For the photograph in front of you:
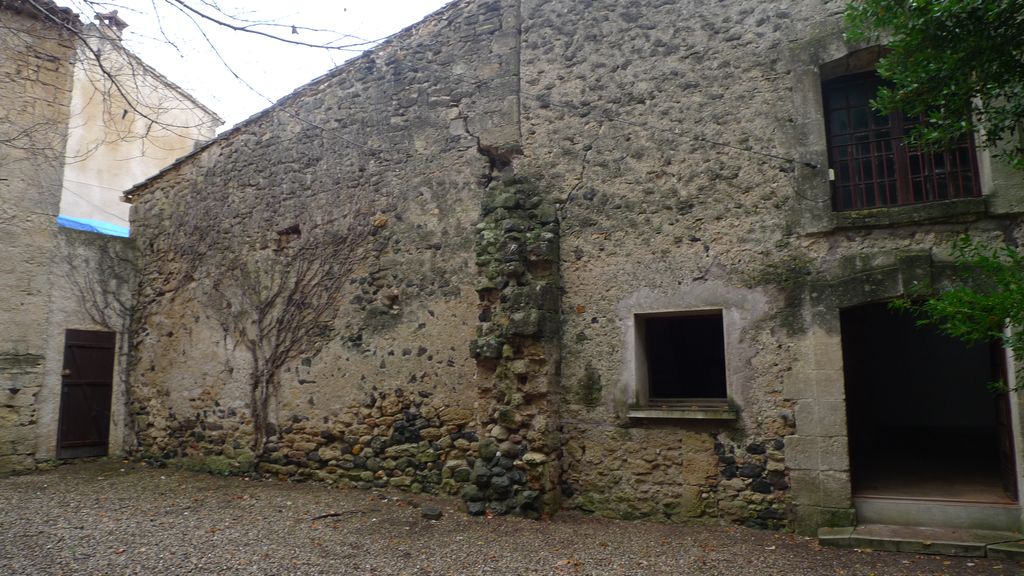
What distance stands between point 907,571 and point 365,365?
5.13m

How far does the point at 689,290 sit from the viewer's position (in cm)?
561

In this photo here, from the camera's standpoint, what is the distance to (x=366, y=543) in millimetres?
5098

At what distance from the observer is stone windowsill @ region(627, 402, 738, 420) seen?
5301 millimetres

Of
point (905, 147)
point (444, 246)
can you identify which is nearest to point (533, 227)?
point (444, 246)

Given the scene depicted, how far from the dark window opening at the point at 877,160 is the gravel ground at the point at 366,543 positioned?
106 inches

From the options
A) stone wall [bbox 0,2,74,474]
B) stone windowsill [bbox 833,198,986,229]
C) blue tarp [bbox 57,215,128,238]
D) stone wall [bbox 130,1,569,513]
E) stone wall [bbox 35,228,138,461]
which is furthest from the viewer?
blue tarp [bbox 57,215,128,238]

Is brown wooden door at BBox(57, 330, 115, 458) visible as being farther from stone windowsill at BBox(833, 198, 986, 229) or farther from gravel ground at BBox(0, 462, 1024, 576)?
stone windowsill at BBox(833, 198, 986, 229)

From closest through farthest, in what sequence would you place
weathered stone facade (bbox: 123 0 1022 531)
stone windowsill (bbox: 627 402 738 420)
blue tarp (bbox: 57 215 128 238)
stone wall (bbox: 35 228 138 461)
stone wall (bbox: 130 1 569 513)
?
weathered stone facade (bbox: 123 0 1022 531) < stone windowsill (bbox: 627 402 738 420) < stone wall (bbox: 130 1 569 513) < stone wall (bbox: 35 228 138 461) < blue tarp (bbox: 57 215 128 238)

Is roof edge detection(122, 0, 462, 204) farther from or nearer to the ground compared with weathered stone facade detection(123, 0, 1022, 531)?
farther from the ground

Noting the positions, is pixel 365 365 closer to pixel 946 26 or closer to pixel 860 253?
pixel 860 253

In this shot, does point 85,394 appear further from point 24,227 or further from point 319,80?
point 319,80

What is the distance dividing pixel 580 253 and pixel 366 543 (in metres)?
3.04

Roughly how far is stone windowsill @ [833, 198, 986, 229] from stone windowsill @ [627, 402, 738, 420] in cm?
169

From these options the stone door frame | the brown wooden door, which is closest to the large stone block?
the stone door frame
